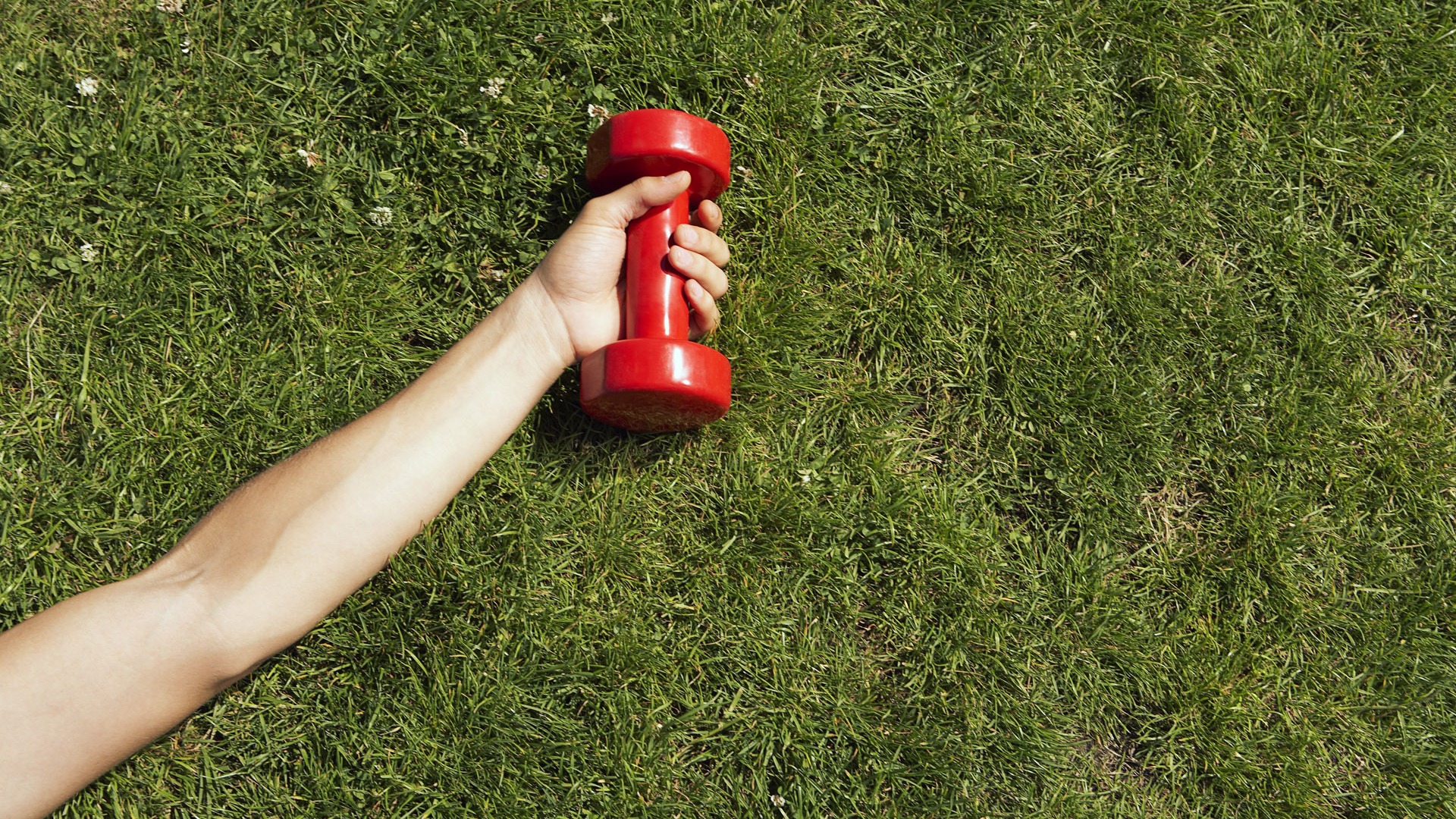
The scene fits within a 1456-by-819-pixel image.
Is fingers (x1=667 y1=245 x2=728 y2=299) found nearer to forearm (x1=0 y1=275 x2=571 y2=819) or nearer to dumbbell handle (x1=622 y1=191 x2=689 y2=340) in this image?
dumbbell handle (x1=622 y1=191 x2=689 y2=340)

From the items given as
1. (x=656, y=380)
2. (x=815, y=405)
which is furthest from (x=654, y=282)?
(x=815, y=405)

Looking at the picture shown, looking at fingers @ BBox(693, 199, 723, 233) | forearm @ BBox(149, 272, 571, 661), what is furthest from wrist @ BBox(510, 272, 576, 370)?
fingers @ BBox(693, 199, 723, 233)

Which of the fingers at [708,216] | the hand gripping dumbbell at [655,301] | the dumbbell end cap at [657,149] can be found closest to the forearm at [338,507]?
the hand gripping dumbbell at [655,301]

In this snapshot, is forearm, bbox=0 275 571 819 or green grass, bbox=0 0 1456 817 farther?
green grass, bbox=0 0 1456 817

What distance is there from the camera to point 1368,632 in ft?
10.9

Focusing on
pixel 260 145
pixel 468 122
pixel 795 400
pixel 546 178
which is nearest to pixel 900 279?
pixel 795 400

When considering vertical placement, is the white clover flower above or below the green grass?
above

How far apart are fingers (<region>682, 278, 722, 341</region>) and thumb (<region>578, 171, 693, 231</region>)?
0.83 ft

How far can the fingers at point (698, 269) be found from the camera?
287cm

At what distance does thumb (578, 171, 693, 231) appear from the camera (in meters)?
2.88

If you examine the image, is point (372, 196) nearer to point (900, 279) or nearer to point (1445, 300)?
point (900, 279)

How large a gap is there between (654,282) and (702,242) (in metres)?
0.22

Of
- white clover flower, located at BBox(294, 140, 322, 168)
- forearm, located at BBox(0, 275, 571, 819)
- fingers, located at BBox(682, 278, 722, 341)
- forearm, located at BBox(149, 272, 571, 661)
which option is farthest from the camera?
white clover flower, located at BBox(294, 140, 322, 168)

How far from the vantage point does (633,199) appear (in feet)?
9.50
